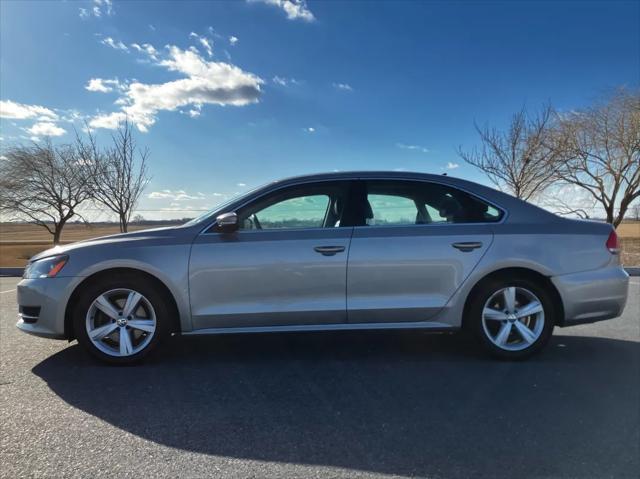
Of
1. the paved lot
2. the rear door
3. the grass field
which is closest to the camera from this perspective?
the paved lot

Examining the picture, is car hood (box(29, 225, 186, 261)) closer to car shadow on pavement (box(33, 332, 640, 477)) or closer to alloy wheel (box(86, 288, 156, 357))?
alloy wheel (box(86, 288, 156, 357))

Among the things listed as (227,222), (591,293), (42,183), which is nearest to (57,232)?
(42,183)

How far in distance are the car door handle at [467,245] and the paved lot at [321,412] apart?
0.98 meters

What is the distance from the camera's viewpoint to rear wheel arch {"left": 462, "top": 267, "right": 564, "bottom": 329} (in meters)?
3.66

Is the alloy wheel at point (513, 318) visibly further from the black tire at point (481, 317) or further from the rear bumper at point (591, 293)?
the rear bumper at point (591, 293)

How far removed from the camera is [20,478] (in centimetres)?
207

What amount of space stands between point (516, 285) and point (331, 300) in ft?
5.27

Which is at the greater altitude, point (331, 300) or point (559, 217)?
point (559, 217)

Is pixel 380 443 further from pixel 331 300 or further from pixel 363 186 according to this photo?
pixel 363 186

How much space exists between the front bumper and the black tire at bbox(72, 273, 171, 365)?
11cm

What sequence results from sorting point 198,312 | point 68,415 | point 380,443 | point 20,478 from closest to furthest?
point 20,478
point 380,443
point 68,415
point 198,312

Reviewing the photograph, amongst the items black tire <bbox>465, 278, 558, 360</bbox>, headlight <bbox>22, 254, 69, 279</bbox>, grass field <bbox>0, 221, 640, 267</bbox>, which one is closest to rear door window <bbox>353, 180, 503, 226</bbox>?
black tire <bbox>465, 278, 558, 360</bbox>

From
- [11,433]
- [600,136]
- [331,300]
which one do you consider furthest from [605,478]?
[600,136]

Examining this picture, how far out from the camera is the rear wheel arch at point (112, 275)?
3477mm
